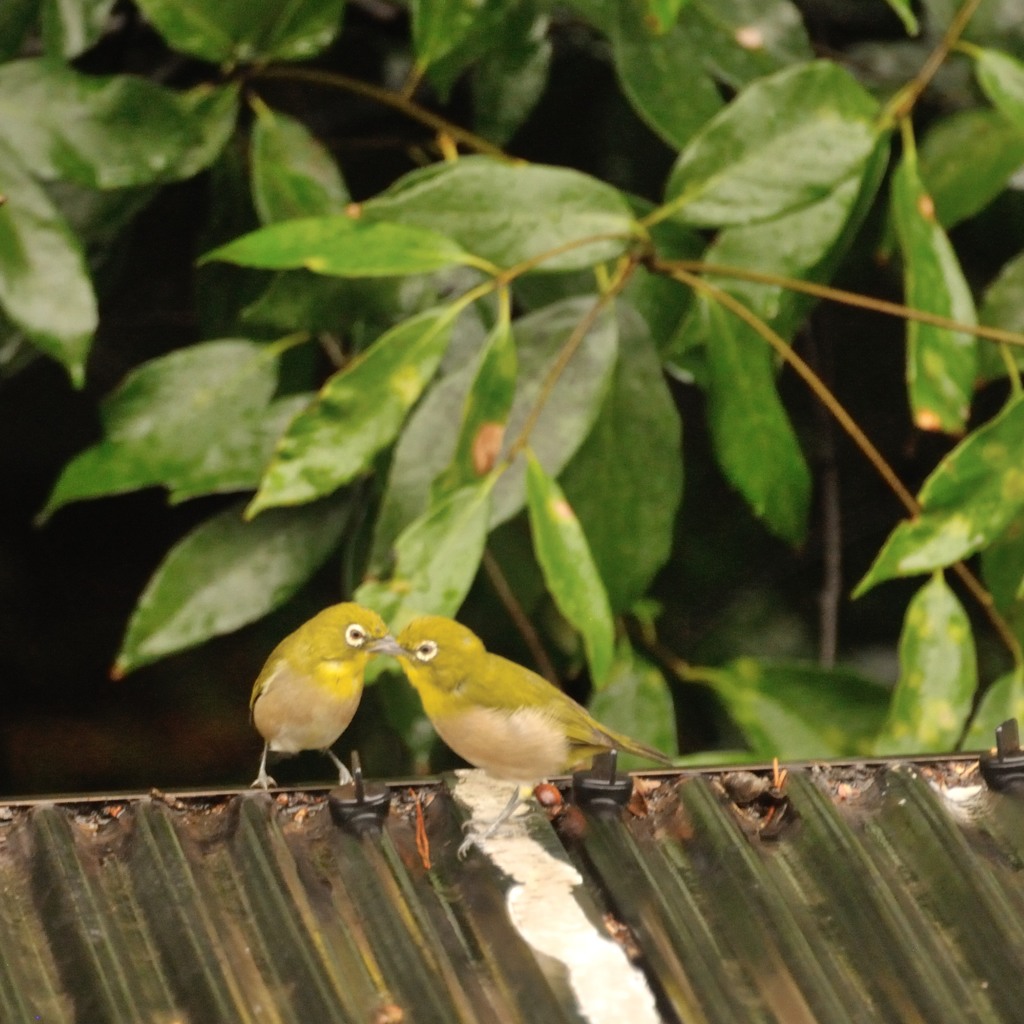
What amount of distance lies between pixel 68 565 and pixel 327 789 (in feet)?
3.92

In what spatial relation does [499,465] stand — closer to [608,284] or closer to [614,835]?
[608,284]

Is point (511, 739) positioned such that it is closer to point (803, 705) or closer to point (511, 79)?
point (803, 705)

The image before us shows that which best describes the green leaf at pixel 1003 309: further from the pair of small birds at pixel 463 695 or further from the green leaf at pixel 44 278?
the green leaf at pixel 44 278

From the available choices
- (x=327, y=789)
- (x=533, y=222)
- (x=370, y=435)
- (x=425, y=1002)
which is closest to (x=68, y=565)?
(x=370, y=435)

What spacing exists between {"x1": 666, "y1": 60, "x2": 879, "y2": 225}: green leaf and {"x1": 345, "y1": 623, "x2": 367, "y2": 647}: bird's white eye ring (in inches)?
25.7

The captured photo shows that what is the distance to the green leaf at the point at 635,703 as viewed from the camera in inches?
70.1

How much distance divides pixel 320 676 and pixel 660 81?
3.08 ft

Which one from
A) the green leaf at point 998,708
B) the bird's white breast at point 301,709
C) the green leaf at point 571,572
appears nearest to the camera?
the bird's white breast at point 301,709

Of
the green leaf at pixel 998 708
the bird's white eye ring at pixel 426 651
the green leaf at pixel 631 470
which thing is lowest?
the green leaf at pixel 998 708

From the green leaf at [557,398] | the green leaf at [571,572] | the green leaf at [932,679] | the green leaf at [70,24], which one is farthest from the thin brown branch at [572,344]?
the green leaf at [70,24]

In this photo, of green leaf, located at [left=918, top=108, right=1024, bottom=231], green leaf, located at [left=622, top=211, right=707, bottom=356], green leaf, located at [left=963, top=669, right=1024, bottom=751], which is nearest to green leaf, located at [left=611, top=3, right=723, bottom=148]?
green leaf, located at [left=622, top=211, right=707, bottom=356]

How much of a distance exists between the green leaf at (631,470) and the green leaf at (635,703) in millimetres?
210

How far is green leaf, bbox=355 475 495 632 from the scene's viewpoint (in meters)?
1.37

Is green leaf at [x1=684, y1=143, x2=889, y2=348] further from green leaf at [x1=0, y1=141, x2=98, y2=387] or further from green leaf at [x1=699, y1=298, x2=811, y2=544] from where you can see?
green leaf at [x1=0, y1=141, x2=98, y2=387]
